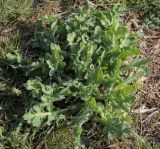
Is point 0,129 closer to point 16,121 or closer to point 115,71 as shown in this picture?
point 16,121

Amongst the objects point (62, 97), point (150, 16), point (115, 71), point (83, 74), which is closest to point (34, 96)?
point (62, 97)

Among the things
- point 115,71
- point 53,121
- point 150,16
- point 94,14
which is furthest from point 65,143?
point 150,16

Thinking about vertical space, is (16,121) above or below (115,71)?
below

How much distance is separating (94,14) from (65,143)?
3.52 feet

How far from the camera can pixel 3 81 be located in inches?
131

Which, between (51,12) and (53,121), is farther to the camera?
(51,12)

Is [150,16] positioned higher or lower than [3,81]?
higher

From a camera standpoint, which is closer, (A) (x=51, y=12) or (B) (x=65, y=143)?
(B) (x=65, y=143)

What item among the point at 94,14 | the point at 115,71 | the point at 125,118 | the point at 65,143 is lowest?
the point at 65,143

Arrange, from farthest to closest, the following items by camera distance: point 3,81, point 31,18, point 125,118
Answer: point 31,18, point 3,81, point 125,118

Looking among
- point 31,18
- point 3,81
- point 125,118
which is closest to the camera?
point 125,118

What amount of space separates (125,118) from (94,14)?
929 millimetres

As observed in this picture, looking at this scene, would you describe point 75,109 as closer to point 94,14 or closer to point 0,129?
point 0,129

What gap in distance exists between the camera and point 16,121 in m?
3.19
